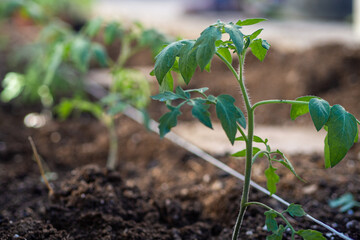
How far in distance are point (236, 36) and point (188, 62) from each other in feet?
0.47

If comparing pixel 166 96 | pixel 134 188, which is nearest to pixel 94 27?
pixel 134 188

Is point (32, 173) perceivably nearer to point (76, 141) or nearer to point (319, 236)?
point (76, 141)

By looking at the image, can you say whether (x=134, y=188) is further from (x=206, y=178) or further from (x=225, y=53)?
(x=225, y=53)

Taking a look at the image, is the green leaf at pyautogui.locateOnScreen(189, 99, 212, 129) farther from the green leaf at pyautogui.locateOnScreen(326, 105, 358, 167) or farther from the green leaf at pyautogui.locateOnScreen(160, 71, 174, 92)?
the green leaf at pyautogui.locateOnScreen(326, 105, 358, 167)

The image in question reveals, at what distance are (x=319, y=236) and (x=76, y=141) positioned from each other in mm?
2470

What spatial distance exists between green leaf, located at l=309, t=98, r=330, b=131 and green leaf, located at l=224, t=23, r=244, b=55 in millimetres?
254

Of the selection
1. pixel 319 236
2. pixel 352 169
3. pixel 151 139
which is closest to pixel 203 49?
pixel 319 236

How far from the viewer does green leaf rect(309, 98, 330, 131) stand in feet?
3.70

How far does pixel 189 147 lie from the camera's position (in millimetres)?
2775

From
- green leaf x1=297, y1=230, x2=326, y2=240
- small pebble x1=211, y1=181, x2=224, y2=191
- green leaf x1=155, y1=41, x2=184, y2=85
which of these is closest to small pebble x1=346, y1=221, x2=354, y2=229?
green leaf x1=297, y1=230, x2=326, y2=240

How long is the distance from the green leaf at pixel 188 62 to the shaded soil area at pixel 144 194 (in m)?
0.76

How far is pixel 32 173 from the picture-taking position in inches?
104

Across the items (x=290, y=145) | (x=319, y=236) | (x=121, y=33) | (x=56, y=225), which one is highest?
(x=121, y=33)

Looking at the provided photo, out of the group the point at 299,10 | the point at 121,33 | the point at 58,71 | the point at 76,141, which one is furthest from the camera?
the point at 299,10
